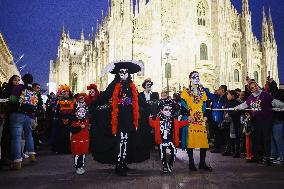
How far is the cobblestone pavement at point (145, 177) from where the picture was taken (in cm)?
509

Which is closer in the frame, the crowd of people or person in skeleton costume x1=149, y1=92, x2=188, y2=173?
the crowd of people

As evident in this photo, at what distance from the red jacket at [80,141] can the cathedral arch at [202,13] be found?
30726 millimetres

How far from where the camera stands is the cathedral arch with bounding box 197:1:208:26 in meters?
35.4

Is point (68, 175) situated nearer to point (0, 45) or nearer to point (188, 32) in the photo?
point (188, 32)

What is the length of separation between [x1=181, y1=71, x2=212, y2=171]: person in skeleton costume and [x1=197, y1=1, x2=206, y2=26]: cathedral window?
30.1 meters

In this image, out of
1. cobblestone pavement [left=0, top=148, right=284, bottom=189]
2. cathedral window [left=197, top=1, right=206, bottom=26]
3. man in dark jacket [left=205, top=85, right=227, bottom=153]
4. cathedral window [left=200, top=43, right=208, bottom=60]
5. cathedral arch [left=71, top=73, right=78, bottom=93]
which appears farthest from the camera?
cathedral arch [left=71, top=73, right=78, bottom=93]

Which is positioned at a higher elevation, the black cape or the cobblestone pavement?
the black cape

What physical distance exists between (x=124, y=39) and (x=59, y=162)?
22.8 meters

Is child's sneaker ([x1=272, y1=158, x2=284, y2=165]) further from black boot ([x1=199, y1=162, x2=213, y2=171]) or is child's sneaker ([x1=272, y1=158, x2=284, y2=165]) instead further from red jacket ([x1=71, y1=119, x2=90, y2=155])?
red jacket ([x1=71, y1=119, x2=90, y2=155])

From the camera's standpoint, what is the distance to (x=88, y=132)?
6.97 m

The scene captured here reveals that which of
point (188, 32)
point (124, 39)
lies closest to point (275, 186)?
point (124, 39)

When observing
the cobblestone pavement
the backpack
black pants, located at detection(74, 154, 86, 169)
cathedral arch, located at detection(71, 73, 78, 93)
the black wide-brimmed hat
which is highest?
cathedral arch, located at detection(71, 73, 78, 93)

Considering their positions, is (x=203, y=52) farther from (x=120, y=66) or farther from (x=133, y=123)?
(x=133, y=123)

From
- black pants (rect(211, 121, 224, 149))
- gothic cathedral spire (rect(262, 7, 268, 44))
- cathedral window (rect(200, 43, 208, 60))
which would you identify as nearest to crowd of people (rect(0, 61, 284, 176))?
black pants (rect(211, 121, 224, 149))
